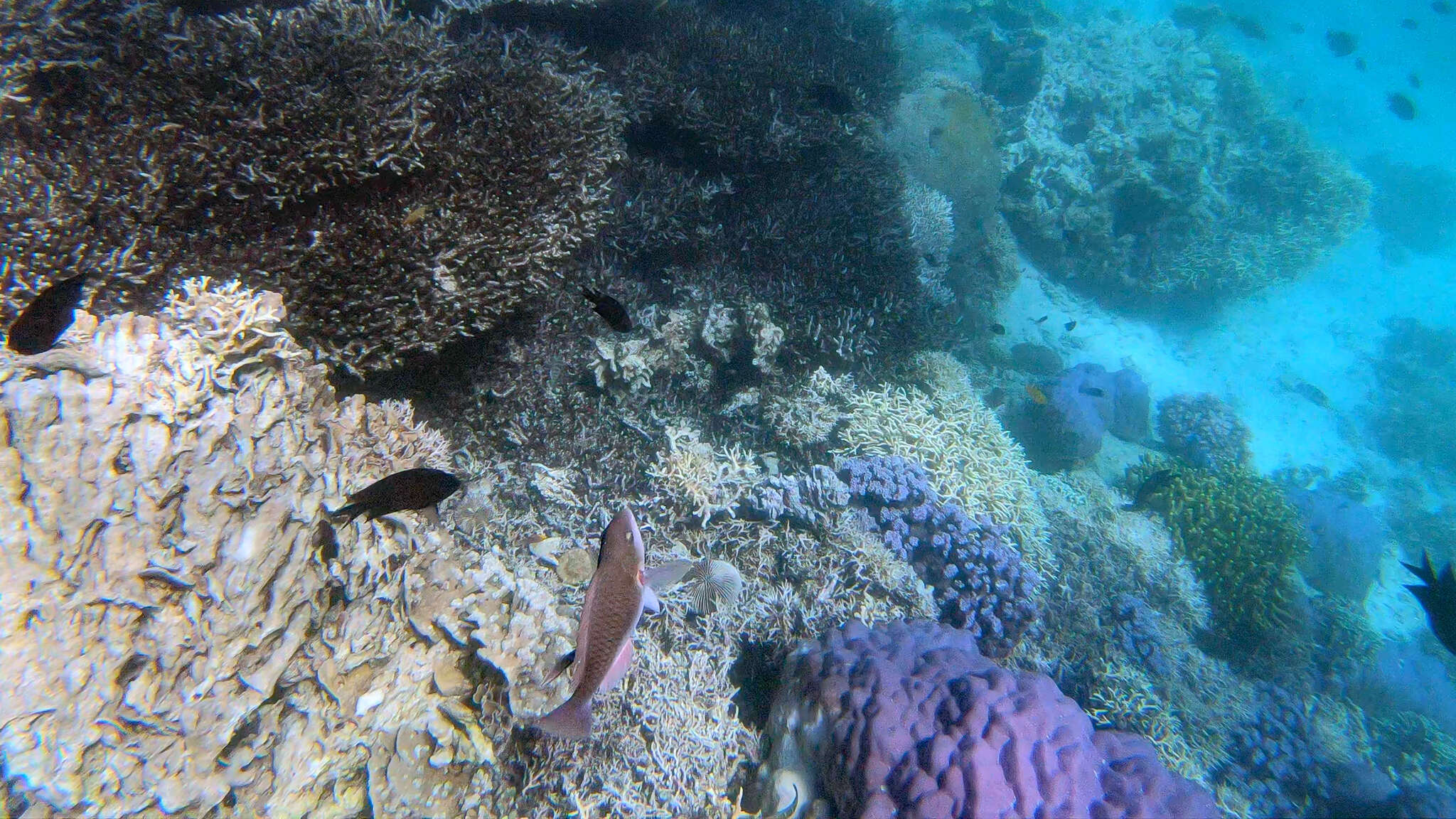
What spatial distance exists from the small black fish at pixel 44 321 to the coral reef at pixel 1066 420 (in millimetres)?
9622

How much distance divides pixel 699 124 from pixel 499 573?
15.0 ft

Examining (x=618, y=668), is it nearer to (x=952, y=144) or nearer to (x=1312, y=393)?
(x=952, y=144)

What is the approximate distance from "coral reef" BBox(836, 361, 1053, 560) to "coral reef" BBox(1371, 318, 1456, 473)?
57.2 feet

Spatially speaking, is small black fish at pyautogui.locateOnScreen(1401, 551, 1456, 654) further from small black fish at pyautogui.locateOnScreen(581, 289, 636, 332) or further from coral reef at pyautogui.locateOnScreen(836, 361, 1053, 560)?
small black fish at pyautogui.locateOnScreen(581, 289, 636, 332)

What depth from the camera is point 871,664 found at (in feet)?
11.4

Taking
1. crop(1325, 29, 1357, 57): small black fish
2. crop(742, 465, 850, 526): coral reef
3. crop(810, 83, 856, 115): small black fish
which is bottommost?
crop(742, 465, 850, 526): coral reef

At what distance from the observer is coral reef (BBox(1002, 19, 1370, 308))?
13109 millimetres

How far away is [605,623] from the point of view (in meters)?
1.95

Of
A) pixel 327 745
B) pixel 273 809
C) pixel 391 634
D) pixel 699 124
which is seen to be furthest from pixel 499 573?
pixel 699 124

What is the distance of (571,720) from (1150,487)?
9.02m

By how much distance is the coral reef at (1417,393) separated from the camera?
15.4 metres

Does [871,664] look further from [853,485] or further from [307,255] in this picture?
[307,255]

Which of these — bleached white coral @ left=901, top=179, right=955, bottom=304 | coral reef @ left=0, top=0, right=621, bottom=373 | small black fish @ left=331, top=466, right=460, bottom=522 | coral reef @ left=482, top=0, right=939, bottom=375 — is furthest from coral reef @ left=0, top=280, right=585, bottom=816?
bleached white coral @ left=901, top=179, right=955, bottom=304

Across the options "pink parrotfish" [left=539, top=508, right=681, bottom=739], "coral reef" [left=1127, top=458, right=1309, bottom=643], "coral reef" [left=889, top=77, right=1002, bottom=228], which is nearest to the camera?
"pink parrotfish" [left=539, top=508, right=681, bottom=739]
